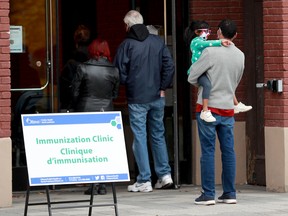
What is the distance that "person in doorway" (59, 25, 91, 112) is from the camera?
13.6 metres

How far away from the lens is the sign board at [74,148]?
9562 mm

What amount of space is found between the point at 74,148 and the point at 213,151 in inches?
92.8

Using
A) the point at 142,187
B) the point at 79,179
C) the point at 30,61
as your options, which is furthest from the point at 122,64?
the point at 79,179

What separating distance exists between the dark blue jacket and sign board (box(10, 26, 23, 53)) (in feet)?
4.01

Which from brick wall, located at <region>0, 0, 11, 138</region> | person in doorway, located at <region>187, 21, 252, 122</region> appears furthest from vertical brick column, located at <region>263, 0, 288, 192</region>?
brick wall, located at <region>0, 0, 11, 138</region>

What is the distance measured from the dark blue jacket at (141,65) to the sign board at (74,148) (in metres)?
3.28

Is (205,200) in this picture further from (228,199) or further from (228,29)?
(228,29)

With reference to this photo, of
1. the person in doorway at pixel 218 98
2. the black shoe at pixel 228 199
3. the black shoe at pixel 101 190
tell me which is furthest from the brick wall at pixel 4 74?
the black shoe at pixel 228 199

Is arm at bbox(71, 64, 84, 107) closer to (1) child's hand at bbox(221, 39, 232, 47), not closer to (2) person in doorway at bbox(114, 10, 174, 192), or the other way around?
(2) person in doorway at bbox(114, 10, 174, 192)

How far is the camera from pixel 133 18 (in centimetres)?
1325

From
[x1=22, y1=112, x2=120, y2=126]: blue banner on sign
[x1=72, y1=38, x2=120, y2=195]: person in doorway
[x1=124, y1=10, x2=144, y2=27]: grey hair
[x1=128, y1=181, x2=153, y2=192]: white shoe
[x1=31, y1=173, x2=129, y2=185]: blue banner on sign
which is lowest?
[x1=128, y1=181, x2=153, y2=192]: white shoe

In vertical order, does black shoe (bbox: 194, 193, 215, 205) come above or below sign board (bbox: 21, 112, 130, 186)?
below

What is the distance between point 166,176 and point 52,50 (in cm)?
218

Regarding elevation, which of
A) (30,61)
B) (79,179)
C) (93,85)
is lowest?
(79,179)
